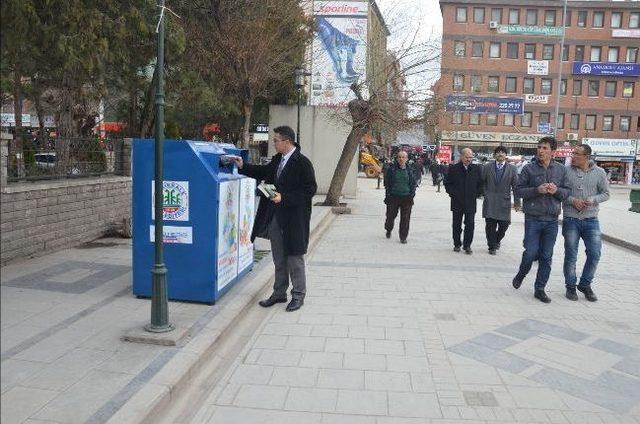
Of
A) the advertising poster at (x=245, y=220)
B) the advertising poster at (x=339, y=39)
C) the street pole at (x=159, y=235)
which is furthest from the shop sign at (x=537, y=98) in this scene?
the street pole at (x=159, y=235)

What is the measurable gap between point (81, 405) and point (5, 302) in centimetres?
160

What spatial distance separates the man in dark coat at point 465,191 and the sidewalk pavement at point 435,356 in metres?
1.76

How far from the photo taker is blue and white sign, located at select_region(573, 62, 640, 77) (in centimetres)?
5872

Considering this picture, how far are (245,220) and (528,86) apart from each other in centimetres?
5914

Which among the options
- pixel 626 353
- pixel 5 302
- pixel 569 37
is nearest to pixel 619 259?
pixel 626 353

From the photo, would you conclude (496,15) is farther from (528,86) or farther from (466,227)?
(466,227)

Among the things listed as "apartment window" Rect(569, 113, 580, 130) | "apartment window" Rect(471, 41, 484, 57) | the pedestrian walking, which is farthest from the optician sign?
the pedestrian walking

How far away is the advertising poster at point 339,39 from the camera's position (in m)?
20.7

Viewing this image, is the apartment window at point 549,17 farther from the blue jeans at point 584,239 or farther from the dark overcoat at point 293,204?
the dark overcoat at point 293,204

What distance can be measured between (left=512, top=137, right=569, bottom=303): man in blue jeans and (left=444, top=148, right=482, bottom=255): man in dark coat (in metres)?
3.26

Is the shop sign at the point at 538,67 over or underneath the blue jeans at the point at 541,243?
over

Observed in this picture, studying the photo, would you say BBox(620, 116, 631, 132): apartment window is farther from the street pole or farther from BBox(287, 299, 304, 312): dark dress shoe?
the street pole

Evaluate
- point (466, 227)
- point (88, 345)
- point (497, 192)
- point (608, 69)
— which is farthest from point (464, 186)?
point (608, 69)

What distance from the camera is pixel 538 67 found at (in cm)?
5941
